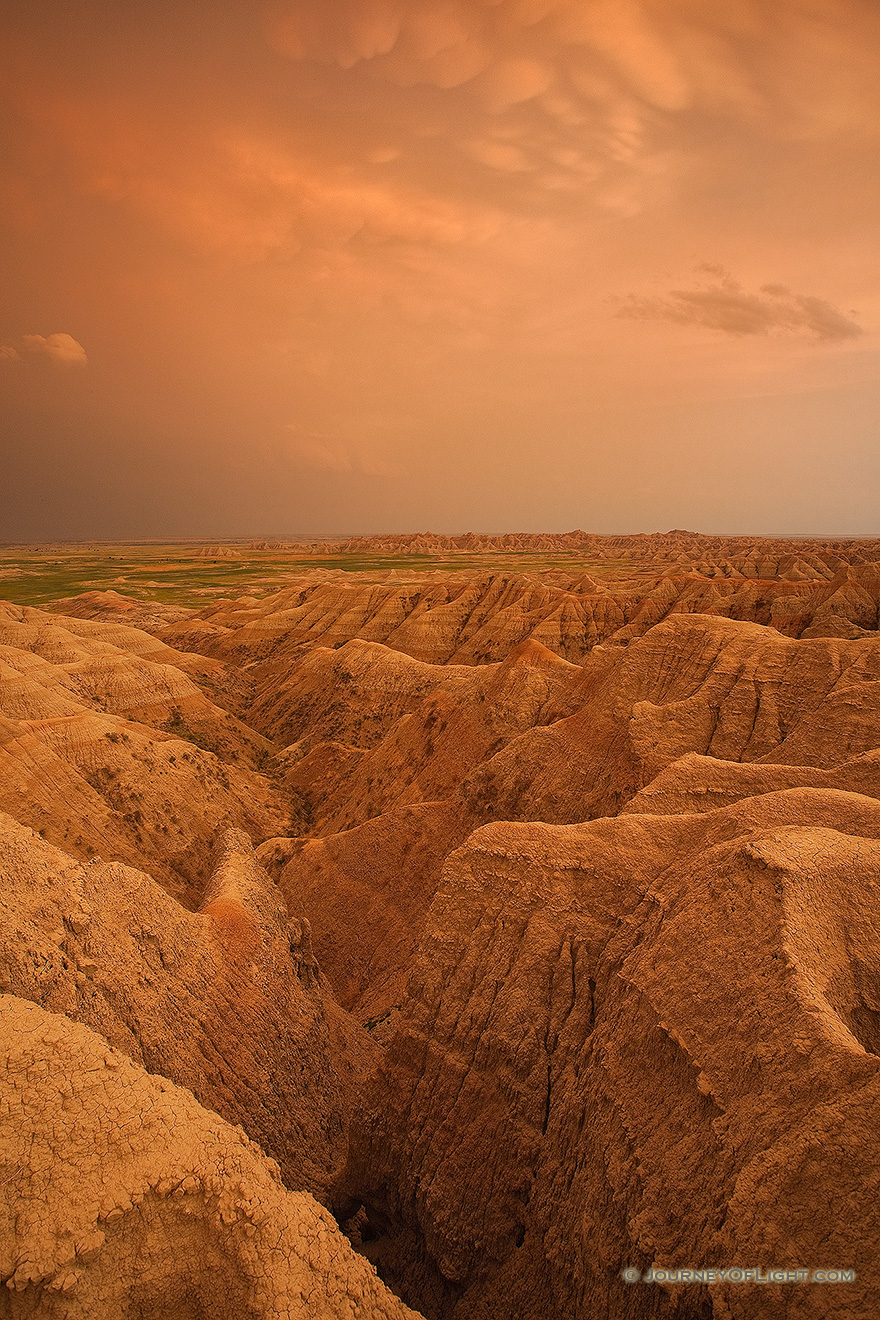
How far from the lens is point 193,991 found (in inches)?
552

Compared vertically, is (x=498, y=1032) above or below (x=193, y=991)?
above

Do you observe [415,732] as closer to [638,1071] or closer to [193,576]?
[638,1071]

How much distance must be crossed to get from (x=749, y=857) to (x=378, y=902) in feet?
53.5

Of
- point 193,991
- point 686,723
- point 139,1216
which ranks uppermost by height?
point 686,723

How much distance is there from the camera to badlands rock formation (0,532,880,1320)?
23.2ft

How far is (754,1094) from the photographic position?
7879 millimetres

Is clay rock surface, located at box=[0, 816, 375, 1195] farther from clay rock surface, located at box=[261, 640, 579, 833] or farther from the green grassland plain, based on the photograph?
the green grassland plain

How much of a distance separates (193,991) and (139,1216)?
7385mm

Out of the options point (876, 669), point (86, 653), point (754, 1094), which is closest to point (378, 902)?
point (754, 1094)

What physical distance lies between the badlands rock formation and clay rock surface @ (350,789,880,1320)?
4cm

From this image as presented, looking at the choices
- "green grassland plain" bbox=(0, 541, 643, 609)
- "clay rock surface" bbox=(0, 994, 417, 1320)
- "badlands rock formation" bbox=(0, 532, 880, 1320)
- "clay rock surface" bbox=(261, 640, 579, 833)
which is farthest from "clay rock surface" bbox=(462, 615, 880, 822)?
"green grassland plain" bbox=(0, 541, 643, 609)

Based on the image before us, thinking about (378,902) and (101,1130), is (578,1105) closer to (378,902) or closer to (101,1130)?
(101,1130)

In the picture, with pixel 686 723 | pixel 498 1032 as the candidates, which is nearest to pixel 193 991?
pixel 498 1032

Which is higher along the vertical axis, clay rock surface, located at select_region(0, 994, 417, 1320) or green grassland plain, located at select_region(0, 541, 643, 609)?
green grassland plain, located at select_region(0, 541, 643, 609)
